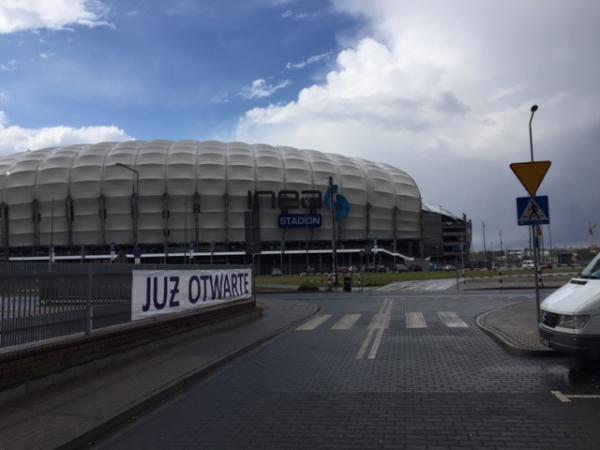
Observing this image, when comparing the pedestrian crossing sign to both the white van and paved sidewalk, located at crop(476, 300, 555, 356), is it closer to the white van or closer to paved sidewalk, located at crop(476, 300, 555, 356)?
paved sidewalk, located at crop(476, 300, 555, 356)

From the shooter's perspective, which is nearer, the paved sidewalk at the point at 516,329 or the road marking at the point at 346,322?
the paved sidewalk at the point at 516,329

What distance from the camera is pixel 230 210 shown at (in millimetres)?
103750

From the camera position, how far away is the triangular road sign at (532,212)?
39.0 ft

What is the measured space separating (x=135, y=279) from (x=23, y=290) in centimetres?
320

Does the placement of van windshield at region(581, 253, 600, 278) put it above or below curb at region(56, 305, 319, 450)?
above

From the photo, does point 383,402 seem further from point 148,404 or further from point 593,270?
point 593,270

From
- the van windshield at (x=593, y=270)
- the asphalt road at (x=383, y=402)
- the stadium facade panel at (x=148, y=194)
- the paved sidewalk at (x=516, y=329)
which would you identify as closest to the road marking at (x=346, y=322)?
the asphalt road at (x=383, y=402)

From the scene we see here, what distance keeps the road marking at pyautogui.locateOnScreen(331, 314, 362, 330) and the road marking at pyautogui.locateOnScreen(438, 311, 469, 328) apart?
2561 millimetres

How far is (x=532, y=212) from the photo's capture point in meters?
12.0

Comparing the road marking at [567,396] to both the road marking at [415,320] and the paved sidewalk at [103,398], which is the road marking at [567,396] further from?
the road marking at [415,320]

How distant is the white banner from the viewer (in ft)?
34.6

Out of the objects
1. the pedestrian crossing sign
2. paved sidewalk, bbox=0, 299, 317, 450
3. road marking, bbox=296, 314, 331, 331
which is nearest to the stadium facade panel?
road marking, bbox=296, 314, 331, 331

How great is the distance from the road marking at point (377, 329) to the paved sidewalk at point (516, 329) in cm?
245

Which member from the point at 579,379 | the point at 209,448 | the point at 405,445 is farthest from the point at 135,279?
the point at 579,379
